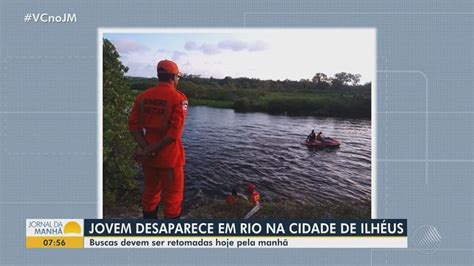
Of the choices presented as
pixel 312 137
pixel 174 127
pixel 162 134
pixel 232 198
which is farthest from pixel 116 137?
pixel 312 137

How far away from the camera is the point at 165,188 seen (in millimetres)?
4719

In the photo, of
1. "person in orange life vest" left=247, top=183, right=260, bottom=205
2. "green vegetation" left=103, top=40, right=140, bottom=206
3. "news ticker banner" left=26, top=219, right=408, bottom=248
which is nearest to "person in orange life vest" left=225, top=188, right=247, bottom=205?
"person in orange life vest" left=247, top=183, right=260, bottom=205

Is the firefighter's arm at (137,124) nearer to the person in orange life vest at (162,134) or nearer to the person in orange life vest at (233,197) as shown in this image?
the person in orange life vest at (162,134)

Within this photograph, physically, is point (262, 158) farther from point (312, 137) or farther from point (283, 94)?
point (283, 94)

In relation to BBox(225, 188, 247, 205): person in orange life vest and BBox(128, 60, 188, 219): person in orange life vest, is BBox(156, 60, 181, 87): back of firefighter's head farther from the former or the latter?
BBox(225, 188, 247, 205): person in orange life vest

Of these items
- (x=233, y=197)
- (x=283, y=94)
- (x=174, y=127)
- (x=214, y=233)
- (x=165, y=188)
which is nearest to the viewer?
(x=174, y=127)

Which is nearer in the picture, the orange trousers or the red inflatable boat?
the orange trousers

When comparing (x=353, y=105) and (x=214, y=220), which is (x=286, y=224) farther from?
(x=353, y=105)

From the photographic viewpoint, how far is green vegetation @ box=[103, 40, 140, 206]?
521 centimetres

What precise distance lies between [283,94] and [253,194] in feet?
5.37

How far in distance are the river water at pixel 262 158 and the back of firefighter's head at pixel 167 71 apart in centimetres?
97

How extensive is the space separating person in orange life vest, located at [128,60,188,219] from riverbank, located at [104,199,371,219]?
634 millimetres

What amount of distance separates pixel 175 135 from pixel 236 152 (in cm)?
157

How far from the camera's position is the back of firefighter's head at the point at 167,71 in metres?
4.59
